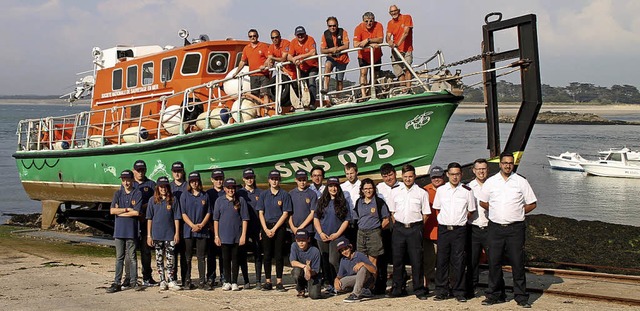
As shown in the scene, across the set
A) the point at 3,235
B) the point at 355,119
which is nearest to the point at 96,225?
the point at 3,235

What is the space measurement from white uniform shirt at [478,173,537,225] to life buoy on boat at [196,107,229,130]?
5211 millimetres

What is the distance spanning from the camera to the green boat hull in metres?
11.0

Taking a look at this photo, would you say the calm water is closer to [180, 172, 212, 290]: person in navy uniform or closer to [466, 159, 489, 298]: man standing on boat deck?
[466, 159, 489, 298]: man standing on boat deck

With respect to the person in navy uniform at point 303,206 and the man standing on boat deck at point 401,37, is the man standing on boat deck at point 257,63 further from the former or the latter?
the person in navy uniform at point 303,206

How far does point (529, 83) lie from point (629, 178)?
2562 centimetres

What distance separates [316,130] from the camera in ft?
37.3

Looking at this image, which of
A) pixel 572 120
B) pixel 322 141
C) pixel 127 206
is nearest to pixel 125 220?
pixel 127 206

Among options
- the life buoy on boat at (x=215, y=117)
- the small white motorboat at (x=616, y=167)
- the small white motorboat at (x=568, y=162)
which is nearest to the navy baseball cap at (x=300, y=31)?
the life buoy on boat at (x=215, y=117)

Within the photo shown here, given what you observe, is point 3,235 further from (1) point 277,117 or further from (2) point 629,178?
(2) point 629,178

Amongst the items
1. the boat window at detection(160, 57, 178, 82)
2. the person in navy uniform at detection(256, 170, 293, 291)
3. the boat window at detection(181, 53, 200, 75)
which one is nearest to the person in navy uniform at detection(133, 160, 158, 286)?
the person in navy uniform at detection(256, 170, 293, 291)

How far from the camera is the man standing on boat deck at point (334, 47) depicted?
11.5m

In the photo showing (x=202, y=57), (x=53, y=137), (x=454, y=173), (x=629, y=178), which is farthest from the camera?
(x=629, y=178)

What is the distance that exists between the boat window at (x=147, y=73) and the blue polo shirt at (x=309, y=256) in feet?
22.8

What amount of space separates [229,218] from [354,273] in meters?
1.57
